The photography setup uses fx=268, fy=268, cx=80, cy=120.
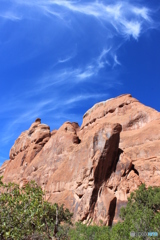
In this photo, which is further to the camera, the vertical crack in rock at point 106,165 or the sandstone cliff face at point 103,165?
the sandstone cliff face at point 103,165

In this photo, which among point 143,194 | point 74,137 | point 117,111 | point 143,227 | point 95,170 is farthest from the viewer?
→ point 117,111

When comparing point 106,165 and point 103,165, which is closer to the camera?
point 103,165

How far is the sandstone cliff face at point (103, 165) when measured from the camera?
42.5m

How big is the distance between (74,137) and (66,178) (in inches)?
636

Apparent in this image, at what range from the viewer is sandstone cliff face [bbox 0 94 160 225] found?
4247 centimetres

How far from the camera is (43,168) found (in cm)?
→ 6725

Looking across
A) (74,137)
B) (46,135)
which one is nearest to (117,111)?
(74,137)

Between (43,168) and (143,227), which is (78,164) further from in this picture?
(143,227)

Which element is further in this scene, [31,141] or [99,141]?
[31,141]

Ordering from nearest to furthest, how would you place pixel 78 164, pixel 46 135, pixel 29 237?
pixel 29 237, pixel 78 164, pixel 46 135

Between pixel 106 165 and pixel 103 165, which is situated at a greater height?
pixel 106 165

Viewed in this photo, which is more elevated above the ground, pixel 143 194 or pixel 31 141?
pixel 31 141

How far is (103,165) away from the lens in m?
44.6

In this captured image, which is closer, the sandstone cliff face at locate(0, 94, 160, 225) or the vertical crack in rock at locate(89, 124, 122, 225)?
the vertical crack in rock at locate(89, 124, 122, 225)
